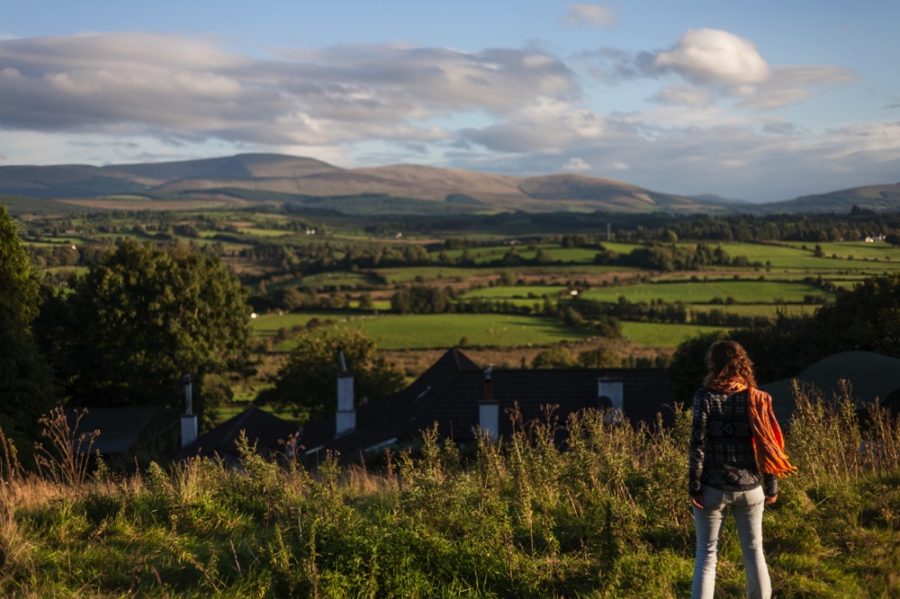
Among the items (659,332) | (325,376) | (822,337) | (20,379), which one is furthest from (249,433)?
(659,332)

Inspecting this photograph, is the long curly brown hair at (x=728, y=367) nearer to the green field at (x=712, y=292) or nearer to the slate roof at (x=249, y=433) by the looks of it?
the slate roof at (x=249, y=433)

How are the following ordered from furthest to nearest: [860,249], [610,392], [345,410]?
[860,249] → [345,410] → [610,392]

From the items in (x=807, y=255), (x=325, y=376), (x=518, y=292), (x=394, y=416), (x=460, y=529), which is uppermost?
(x=807, y=255)

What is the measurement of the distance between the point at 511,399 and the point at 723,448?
62.8 feet

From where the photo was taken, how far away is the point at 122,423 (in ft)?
116

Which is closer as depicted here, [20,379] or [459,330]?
Result: [20,379]

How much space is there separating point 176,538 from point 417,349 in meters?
53.9

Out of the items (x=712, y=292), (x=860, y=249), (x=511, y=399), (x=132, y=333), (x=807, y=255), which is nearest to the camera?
(x=511, y=399)

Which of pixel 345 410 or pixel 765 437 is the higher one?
pixel 765 437

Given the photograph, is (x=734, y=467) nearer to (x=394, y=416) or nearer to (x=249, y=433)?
(x=394, y=416)

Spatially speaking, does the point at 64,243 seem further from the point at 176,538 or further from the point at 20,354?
the point at 176,538

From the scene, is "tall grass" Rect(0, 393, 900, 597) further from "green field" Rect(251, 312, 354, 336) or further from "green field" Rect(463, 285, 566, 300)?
"green field" Rect(463, 285, 566, 300)

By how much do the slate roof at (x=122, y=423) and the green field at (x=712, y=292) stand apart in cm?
4080

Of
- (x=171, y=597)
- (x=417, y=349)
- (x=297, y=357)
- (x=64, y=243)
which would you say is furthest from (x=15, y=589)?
(x=64, y=243)
